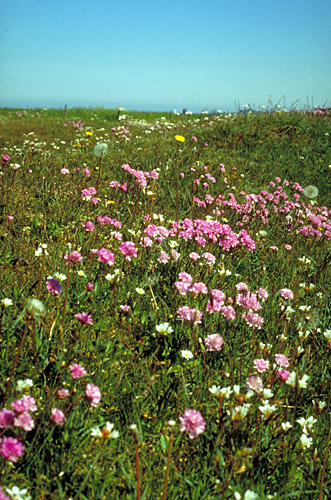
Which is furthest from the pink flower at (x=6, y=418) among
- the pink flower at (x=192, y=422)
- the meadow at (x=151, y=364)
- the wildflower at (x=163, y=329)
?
the wildflower at (x=163, y=329)

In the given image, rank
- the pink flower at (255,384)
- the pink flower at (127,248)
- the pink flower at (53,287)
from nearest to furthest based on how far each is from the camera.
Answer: the pink flower at (255,384) → the pink flower at (53,287) → the pink flower at (127,248)

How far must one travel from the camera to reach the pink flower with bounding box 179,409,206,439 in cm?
158

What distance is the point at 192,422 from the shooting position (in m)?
1.58

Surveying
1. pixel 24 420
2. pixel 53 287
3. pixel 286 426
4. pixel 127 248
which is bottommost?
pixel 286 426

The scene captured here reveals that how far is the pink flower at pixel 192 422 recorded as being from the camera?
1577 mm

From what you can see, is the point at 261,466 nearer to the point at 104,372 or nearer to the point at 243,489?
the point at 243,489

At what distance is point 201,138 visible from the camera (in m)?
10.4

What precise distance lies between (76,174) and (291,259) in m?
3.37

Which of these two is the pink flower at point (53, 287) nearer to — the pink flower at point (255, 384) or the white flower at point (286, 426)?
the pink flower at point (255, 384)

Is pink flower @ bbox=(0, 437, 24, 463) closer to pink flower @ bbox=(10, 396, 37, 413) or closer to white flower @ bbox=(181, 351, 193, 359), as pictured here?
pink flower @ bbox=(10, 396, 37, 413)

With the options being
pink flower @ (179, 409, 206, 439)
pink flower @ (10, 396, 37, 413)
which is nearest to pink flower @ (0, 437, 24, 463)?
pink flower @ (10, 396, 37, 413)

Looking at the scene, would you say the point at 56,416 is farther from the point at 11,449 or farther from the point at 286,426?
the point at 286,426

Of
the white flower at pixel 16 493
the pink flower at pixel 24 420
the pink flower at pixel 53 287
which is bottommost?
the white flower at pixel 16 493

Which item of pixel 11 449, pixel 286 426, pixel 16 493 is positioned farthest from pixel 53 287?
pixel 286 426
